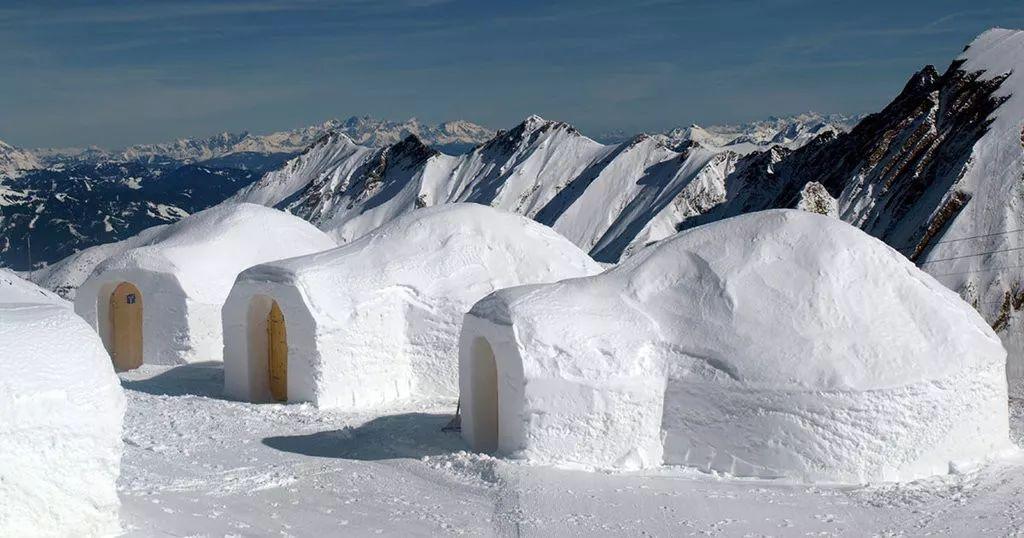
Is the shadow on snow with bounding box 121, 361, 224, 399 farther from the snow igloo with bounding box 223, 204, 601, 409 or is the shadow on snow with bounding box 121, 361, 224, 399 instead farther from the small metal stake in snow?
the small metal stake in snow

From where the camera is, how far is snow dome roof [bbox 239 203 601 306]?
56.1ft

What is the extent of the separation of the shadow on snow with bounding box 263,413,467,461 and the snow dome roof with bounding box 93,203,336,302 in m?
6.94

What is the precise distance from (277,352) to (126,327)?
540 centimetres

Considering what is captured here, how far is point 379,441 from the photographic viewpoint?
14492 mm

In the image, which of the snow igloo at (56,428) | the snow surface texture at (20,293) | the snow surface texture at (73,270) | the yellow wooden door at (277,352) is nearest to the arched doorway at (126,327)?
the snow surface texture at (20,293)

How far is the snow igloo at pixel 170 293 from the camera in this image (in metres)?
20.5

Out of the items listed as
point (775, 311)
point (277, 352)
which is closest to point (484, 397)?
point (775, 311)

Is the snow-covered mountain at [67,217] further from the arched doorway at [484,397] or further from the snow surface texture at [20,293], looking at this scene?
the arched doorway at [484,397]

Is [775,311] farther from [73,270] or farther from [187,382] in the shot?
[73,270]

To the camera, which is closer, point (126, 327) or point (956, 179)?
point (126, 327)

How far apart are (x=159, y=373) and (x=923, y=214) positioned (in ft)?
68.2

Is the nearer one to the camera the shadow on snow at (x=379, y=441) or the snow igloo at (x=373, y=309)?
the shadow on snow at (x=379, y=441)

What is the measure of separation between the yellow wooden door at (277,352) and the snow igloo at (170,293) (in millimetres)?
3489

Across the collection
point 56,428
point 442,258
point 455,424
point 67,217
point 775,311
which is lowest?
point 455,424
